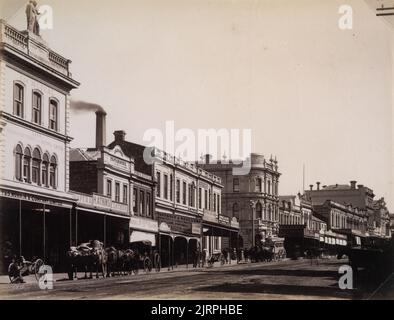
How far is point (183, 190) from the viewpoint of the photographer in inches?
1028

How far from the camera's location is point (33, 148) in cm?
2180

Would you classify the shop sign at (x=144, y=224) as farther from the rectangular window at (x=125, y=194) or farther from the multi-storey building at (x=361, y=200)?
the multi-storey building at (x=361, y=200)

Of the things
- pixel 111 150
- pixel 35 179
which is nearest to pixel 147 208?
pixel 111 150

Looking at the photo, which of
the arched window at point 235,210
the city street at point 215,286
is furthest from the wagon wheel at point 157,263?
the arched window at point 235,210

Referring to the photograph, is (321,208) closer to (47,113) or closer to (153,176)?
(153,176)

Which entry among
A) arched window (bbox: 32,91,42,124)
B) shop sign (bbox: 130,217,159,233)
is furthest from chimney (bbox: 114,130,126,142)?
shop sign (bbox: 130,217,159,233)

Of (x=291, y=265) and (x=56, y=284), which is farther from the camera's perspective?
(x=291, y=265)

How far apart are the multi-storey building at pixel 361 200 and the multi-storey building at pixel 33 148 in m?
7.25

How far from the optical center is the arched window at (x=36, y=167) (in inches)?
857

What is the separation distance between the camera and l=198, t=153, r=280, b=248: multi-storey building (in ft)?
69.9

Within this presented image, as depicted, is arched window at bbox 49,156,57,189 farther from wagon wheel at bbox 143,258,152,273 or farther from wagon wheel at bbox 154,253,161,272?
wagon wheel at bbox 154,253,161,272
